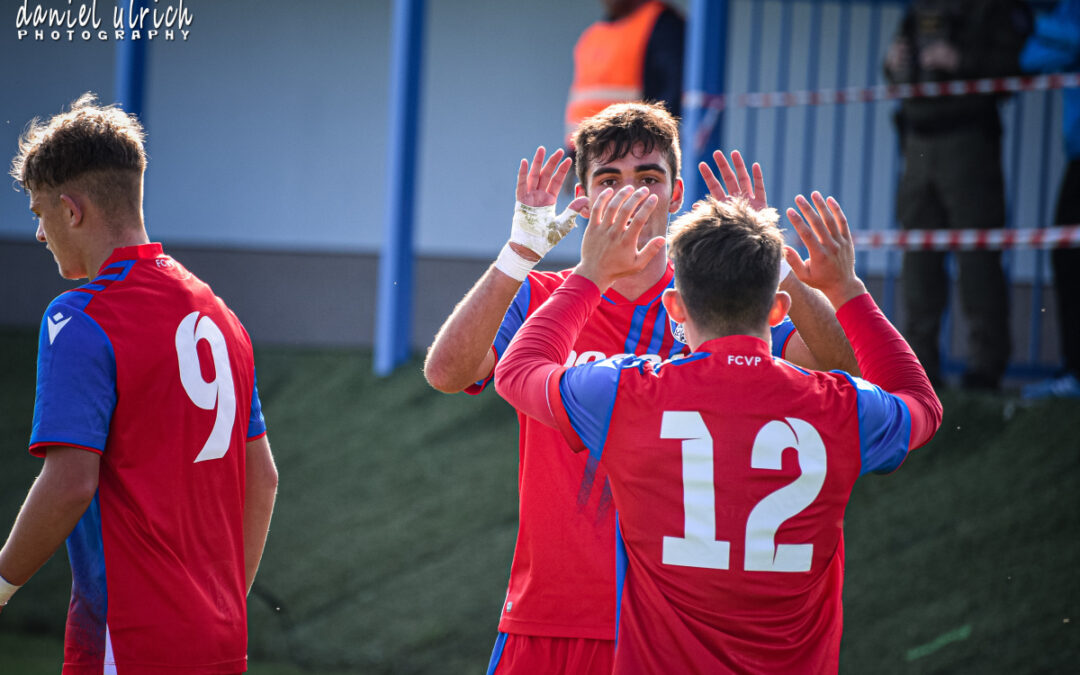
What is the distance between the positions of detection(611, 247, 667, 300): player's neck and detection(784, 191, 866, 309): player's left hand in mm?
548

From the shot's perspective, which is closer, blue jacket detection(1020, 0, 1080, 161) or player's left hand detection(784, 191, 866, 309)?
player's left hand detection(784, 191, 866, 309)

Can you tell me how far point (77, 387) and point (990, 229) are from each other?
18.0 feet

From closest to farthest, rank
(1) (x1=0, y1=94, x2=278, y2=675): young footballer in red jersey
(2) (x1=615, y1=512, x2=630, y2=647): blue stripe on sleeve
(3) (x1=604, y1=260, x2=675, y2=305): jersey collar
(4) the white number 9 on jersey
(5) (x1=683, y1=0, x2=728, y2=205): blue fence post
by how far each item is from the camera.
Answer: (2) (x1=615, y1=512, x2=630, y2=647): blue stripe on sleeve < (1) (x1=0, y1=94, x2=278, y2=675): young footballer in red jersey < (4) the white number 9 on jersey < (3) (x1=604, y1=260, x2=675, y2=305): jersey collar < (5) (x1=683, y1=0, x2=728, y2=205): blue fence post

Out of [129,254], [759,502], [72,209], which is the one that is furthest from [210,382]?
[759,502]

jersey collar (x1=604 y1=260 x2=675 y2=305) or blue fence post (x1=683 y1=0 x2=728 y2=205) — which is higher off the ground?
blue fence post (x1=683 y1=0 x2=728 y2=205)

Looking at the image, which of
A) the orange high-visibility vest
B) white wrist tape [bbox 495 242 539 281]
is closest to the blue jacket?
the orange high-visibility vest

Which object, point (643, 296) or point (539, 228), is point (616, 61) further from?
point (539, 228)

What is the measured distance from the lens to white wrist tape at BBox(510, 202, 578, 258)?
2.64 m

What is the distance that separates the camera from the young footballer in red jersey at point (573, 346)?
2.63 metres

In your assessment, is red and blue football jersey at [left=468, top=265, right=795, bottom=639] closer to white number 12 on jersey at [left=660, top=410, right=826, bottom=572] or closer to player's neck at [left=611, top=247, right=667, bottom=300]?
player's neck at [left=611, top=247, right=667, bottom=300]

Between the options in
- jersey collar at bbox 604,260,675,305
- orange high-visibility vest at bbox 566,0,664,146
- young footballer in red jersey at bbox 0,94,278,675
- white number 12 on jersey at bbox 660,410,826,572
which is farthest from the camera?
orange high-visibility vest at bbox 566,0,664,146

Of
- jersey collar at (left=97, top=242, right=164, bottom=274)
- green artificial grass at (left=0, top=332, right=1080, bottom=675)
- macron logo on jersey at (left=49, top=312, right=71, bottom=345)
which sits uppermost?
jersey collar at (left=97, top=242, right=164, bottom=274)

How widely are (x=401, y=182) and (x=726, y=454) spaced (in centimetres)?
700

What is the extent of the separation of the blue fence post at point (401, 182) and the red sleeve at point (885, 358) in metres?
6.66
